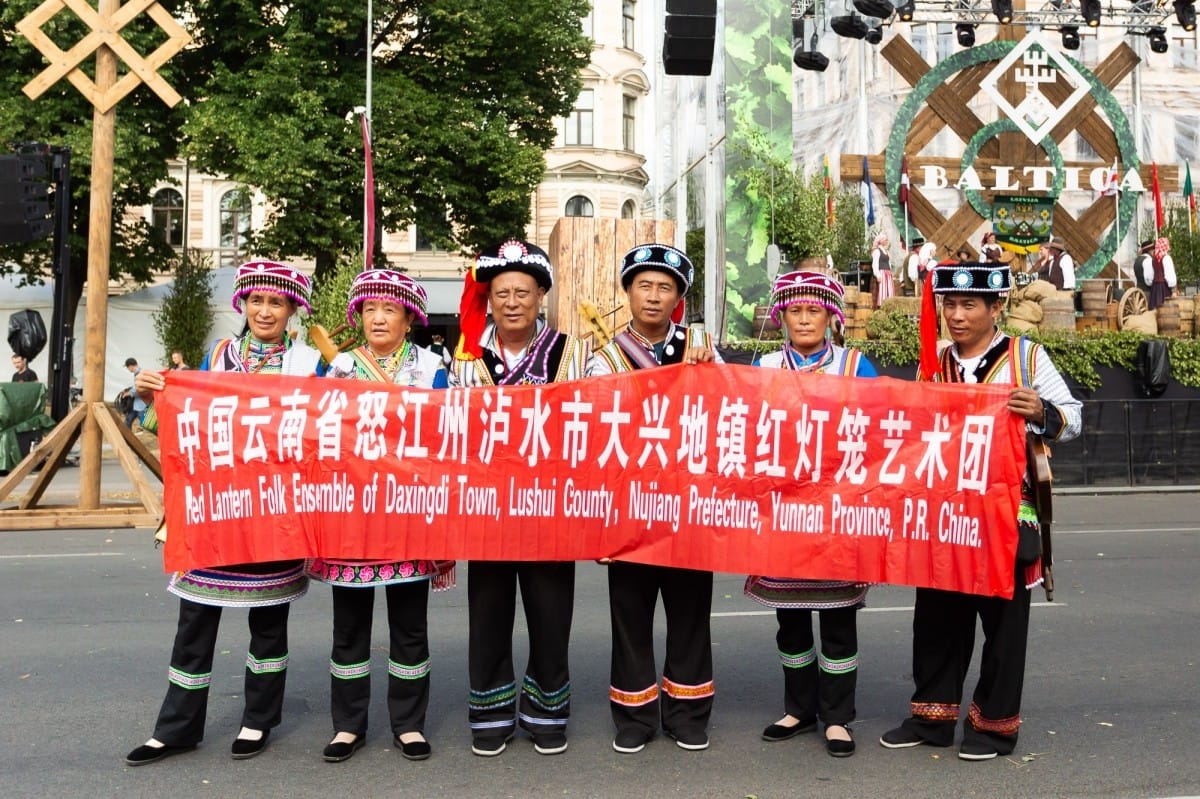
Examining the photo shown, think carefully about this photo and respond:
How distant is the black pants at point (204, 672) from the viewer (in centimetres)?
486

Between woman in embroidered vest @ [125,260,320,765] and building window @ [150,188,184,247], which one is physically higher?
building window @ [150,188,184,247]

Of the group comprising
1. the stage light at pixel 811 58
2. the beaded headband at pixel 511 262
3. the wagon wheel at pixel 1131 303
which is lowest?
the beaded headband at pixel 511 262

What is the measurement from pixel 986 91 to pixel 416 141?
1256 centimetres

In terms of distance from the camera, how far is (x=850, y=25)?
69.7ft

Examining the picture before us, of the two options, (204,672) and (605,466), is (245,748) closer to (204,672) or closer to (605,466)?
(204,672)

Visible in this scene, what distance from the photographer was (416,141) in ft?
81.4

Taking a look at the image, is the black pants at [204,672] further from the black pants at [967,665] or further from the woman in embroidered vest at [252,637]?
the black pants at [967,665]

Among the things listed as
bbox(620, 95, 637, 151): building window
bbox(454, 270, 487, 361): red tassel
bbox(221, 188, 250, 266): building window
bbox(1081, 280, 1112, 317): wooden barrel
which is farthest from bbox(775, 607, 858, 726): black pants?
bbox(620, 95, 637, 151): building window

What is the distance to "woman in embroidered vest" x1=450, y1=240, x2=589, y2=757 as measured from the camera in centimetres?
→ 498

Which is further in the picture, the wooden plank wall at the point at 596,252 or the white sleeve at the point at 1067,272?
the white sleeve at the point at 1067,272

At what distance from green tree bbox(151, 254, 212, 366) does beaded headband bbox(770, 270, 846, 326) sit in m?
25.1

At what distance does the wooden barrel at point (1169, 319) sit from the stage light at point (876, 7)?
21.8ft

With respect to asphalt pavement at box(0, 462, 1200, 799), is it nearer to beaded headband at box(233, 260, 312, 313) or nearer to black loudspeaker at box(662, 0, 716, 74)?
beaded headband at box(233, 260, 312, 313)

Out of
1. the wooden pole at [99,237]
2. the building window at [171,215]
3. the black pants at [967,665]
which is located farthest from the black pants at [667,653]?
the building window at [171,215]
